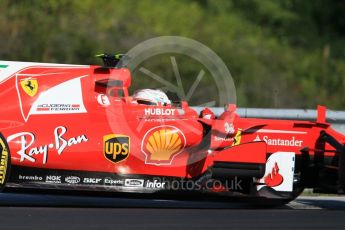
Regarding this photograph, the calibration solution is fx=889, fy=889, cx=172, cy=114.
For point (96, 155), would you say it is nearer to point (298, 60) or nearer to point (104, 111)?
point (104, 111)

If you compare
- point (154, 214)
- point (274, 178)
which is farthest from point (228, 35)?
point (154, 214)

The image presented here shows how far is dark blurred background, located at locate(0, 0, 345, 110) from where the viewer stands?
2116 cm

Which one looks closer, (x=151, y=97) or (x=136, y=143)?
(x=136, y=143)

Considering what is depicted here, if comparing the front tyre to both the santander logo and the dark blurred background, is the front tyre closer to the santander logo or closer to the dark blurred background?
the santander logo

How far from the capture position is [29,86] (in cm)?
1061

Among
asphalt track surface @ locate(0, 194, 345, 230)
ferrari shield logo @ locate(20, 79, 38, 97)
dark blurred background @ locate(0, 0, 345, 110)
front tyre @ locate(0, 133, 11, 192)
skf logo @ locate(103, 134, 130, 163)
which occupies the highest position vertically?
dark blurred background @ locate(0, 0, 345, 110)

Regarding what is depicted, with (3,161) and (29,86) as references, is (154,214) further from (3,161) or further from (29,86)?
(29,86)

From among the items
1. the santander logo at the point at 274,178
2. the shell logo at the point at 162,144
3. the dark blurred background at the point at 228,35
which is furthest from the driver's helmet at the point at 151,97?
the dark blurred background at the point at 228,35

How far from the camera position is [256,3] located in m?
24.6

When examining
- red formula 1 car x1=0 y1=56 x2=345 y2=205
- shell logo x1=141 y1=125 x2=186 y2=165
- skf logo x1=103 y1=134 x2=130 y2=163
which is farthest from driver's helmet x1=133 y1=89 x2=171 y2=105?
skf logo x1=103 y1=134 x2=130 y2=163

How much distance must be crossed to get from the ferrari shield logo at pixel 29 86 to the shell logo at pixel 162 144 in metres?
1.44

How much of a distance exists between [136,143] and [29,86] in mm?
1450

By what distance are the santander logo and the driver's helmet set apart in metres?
1.52

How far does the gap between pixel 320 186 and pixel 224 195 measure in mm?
1219
